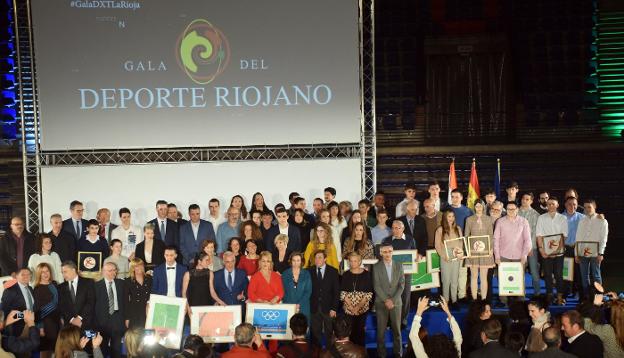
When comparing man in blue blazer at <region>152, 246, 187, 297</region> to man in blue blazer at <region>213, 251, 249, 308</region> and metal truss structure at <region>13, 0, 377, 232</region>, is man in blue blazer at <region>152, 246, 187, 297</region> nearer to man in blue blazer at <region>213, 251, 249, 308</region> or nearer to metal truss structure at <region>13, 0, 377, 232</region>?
man in blue blazer at <region>213, 251, 249, 308</region>

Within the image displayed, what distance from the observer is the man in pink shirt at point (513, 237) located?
9328 mm

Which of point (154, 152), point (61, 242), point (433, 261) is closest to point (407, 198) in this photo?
point (433, 261)

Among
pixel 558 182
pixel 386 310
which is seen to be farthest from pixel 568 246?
pixel 558 182

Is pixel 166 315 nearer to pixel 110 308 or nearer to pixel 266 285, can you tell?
pixel 110 308

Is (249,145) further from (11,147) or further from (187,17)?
(11,147)

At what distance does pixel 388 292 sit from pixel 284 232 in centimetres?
165

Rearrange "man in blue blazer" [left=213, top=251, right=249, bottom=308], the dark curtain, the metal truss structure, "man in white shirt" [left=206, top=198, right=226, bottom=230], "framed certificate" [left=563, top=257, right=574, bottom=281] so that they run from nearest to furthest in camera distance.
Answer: "man in blue blazer" [left=213, top=251, right=249, bottom=308], "framed certificate" [left=563, top=257, right=574, bottom=281], "man in white shirt" [left=206, top=198, right=226, bottom=230], the metal truss structure, the dark curtain

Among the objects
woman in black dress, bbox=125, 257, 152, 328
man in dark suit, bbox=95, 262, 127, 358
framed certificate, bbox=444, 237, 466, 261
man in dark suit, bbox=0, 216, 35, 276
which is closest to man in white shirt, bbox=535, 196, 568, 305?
framed certificate, bbox=444, 237, 466, 261

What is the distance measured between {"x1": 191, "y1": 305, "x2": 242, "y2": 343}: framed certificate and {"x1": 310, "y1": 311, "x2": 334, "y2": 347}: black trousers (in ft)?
2.97

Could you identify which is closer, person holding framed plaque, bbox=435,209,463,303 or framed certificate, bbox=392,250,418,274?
framed certificate, bbox=392,250,418,274

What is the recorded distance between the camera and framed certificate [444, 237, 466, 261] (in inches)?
362

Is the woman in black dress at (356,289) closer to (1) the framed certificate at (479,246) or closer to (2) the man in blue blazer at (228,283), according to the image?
(2) the man in blue blazer at (228,283)

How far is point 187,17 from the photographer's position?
11.2 metres

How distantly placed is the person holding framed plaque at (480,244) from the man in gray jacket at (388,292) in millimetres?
1440
